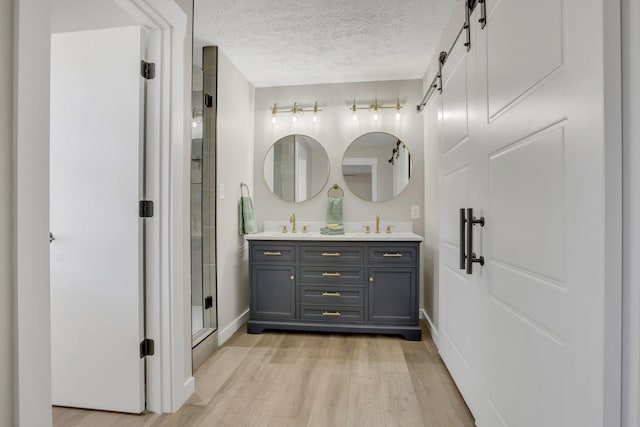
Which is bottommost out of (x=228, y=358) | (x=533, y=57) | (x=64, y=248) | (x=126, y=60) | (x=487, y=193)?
(x=228, y=358)

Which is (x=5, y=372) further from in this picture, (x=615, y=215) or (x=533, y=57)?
(x=533, y=57)

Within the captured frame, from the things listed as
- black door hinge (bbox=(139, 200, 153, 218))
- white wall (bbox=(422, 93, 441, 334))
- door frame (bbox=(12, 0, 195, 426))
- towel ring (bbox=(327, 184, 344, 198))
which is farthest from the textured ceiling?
black door hinge (bbox=(139, 200, 153, 218))

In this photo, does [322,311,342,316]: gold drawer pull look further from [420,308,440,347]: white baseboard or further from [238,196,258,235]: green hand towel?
[238,196,258,235]: green hand towel

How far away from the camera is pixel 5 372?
0.93 metres

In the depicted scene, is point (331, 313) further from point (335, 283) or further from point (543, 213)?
point (543, 213)

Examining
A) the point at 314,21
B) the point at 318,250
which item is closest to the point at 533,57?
the point at 314,21

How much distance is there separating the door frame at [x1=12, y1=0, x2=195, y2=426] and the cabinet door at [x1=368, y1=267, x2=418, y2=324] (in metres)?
1.54

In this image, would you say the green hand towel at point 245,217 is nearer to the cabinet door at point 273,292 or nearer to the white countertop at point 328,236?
the white countertop at point 328,236

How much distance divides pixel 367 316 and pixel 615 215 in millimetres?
2324

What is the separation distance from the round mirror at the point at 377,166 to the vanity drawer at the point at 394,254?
74 centimetres

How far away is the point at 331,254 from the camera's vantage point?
9.58 feet

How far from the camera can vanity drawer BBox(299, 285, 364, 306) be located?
2.89m

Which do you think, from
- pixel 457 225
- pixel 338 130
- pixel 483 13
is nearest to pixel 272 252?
pixel 338 130

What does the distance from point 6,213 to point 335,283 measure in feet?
7.60
